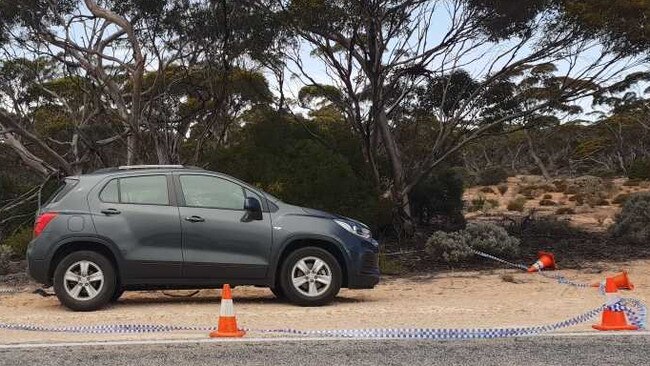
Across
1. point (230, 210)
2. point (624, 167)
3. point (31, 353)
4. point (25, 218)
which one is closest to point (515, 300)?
point (230, 210)

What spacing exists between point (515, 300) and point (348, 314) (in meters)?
2.97

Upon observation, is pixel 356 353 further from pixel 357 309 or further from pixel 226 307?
pixel 357 309

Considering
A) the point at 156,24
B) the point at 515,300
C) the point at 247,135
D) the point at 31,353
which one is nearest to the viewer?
the point at 31,353

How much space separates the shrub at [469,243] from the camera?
587 inches

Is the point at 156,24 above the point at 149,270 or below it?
above

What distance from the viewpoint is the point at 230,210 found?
896 cm

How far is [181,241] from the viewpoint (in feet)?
28.7

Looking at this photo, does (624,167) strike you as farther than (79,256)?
Yes

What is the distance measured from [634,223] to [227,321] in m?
14.9

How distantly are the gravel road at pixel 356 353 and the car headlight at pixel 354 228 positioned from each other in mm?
2459

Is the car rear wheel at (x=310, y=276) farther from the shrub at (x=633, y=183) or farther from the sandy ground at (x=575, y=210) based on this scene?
the shrub at (x=633, y=183)

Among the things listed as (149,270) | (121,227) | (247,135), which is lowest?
(149,270)

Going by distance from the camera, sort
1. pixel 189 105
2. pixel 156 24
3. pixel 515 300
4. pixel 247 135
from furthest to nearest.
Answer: pixel 189 105 < pixel 156 24 < pixel 247 135 < pixel 515 300

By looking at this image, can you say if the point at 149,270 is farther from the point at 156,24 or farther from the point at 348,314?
the point at 156,24
